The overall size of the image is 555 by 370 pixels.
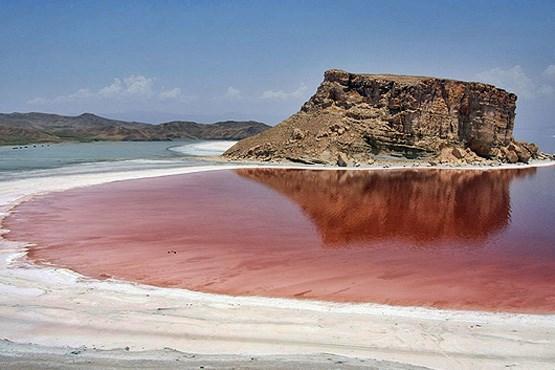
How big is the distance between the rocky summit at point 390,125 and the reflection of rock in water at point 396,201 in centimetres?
532

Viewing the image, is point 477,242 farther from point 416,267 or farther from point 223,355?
point 223,355

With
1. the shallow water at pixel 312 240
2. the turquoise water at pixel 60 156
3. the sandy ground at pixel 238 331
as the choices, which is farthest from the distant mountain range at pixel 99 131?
the sandy ground at pixel 238 331

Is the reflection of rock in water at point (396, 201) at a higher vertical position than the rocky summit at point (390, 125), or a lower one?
lower

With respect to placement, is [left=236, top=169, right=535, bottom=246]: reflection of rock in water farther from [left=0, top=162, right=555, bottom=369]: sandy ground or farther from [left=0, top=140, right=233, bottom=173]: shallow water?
[left=0, top=140, right=233, bottom=173]: shallow water

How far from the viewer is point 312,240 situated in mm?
13719

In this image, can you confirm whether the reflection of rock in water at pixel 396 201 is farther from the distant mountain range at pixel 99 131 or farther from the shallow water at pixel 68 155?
the distant mountain range at pixel 99 131

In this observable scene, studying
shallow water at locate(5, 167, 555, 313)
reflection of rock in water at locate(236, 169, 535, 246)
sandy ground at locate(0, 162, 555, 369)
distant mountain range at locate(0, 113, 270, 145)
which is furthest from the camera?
distant mountain range at locate(0, 113, 270, 145)

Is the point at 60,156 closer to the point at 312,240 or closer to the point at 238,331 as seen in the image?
the point at 312,240

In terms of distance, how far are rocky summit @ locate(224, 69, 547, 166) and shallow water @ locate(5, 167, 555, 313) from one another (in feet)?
49.7

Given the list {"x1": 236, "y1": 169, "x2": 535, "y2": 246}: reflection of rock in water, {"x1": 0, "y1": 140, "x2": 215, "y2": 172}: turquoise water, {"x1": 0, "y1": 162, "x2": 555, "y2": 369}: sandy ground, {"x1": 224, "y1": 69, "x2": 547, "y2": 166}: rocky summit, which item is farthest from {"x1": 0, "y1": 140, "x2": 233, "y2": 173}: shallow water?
{"x1": 0, "y1": 162, "x2": 555, "y2": 369}: sandy ground

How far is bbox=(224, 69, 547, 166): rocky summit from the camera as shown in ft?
132

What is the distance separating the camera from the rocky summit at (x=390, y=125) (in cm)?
4025

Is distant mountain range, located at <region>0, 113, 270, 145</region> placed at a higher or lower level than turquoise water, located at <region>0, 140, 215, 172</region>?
higher

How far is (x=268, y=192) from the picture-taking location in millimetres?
23844
